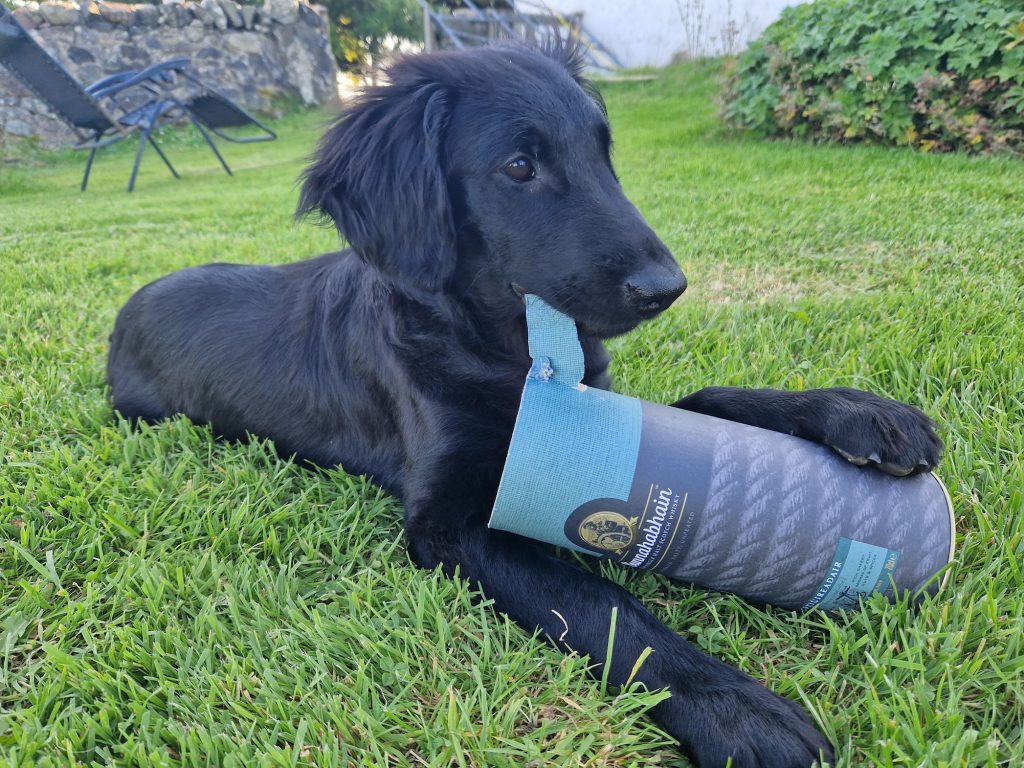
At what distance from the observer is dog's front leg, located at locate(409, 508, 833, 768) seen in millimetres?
1143

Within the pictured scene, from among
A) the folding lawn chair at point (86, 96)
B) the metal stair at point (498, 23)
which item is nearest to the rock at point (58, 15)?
the folding lawn chair at point (86, 96)

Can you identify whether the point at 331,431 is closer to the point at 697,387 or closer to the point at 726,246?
the point at 697,387

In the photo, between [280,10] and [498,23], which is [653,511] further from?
[280,10]

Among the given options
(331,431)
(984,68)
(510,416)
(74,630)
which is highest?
(984,68)

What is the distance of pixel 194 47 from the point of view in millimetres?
14656

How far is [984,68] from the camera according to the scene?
17.6 ft

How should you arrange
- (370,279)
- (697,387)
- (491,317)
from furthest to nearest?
1. (697,387)
2. (370,279)
3. (491,317)

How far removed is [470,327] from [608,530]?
738mm

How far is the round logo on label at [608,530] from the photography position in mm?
1366

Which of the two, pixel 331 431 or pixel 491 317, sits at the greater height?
pixel 491 317

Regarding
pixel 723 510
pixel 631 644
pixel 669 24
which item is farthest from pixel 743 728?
pixel 669 24

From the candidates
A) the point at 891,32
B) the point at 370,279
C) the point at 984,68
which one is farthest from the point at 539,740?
the point at 891,32

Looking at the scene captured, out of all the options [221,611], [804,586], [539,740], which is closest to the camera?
[539,740]

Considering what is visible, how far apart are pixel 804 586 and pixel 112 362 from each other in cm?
250
